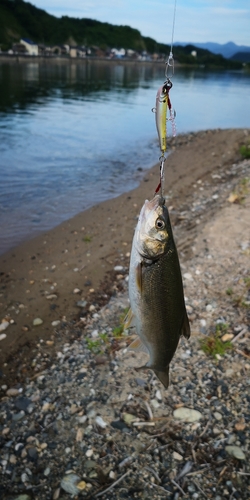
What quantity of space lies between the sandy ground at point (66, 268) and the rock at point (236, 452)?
10.1 feet

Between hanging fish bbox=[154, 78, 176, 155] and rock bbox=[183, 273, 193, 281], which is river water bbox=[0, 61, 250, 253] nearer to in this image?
rock bbox=[183, 273, 193, 281]

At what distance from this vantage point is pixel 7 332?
20.4 feet

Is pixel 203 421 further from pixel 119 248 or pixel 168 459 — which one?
pixel 119 248

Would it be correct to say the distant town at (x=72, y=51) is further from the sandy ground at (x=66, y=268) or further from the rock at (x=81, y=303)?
the rock at (x=81, y=303)

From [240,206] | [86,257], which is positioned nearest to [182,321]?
[86,257]

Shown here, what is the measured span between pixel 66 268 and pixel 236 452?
5320 millimetres

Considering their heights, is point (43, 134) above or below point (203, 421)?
above

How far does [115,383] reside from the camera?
180 inches

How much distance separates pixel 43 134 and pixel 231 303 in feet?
60.9

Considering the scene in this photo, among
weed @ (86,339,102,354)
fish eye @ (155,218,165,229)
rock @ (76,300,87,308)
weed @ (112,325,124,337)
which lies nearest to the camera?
fish eye @ (155,218,165,229)

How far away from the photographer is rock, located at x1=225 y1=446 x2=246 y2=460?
143 inches

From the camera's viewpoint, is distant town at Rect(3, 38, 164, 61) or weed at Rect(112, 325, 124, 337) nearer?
weed at Rect(112, 325, 124, 337)

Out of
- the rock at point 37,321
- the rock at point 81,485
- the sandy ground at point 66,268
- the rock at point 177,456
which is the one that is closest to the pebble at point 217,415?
the rock at point 177,456

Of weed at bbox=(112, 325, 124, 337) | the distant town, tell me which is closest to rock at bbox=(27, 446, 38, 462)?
weed at bbox=(112, 325, 124, 337)
